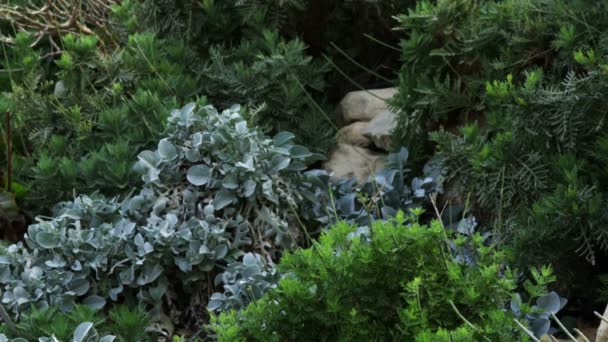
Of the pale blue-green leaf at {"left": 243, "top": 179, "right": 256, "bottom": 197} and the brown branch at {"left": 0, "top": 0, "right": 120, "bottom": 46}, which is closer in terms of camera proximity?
the pale blue-green leaf at {"left": 243, "top": 179, "right": 256, "bottom": 197}

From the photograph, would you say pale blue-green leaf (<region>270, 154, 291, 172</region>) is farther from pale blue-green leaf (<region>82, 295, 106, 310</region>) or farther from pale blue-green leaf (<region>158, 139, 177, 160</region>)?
pale blue-green leaf (<region>82, 295, 106, 310</region>)

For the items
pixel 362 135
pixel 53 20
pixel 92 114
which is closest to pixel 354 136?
pixel 362 135

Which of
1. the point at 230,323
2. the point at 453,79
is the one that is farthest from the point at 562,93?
the point at 230,323

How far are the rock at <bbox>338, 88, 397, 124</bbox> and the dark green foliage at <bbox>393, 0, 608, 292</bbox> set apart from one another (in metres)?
0.60

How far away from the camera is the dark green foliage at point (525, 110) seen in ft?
11.0

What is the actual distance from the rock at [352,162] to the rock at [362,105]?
25cm

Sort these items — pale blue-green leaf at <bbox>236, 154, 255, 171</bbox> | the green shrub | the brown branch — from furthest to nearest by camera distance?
the brown branch
the green shrub
pale blue-green leaf at <bbox>236, 154, 255, 171</bbox>

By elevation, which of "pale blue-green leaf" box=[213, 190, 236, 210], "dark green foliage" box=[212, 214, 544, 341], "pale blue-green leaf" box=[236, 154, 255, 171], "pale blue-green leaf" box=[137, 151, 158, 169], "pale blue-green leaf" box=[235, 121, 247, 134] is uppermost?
"dark green foliage" box=[212, 214, 544, 341]

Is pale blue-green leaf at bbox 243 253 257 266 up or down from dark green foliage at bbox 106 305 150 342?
up

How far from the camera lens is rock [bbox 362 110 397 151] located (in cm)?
452

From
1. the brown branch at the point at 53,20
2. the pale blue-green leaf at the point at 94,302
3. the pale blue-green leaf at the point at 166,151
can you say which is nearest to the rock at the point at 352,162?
the pale blue-green leaf at the point at 166,151

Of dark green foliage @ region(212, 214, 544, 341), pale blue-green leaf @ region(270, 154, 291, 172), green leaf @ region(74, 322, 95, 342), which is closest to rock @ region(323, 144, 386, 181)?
pale blue-green leaf @ region(270, 154, 291, 172)

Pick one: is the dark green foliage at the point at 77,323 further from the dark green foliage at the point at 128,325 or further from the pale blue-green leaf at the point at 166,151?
the pale blue-green leaf at the point at 166,151

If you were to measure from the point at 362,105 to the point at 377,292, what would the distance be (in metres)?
2.28
